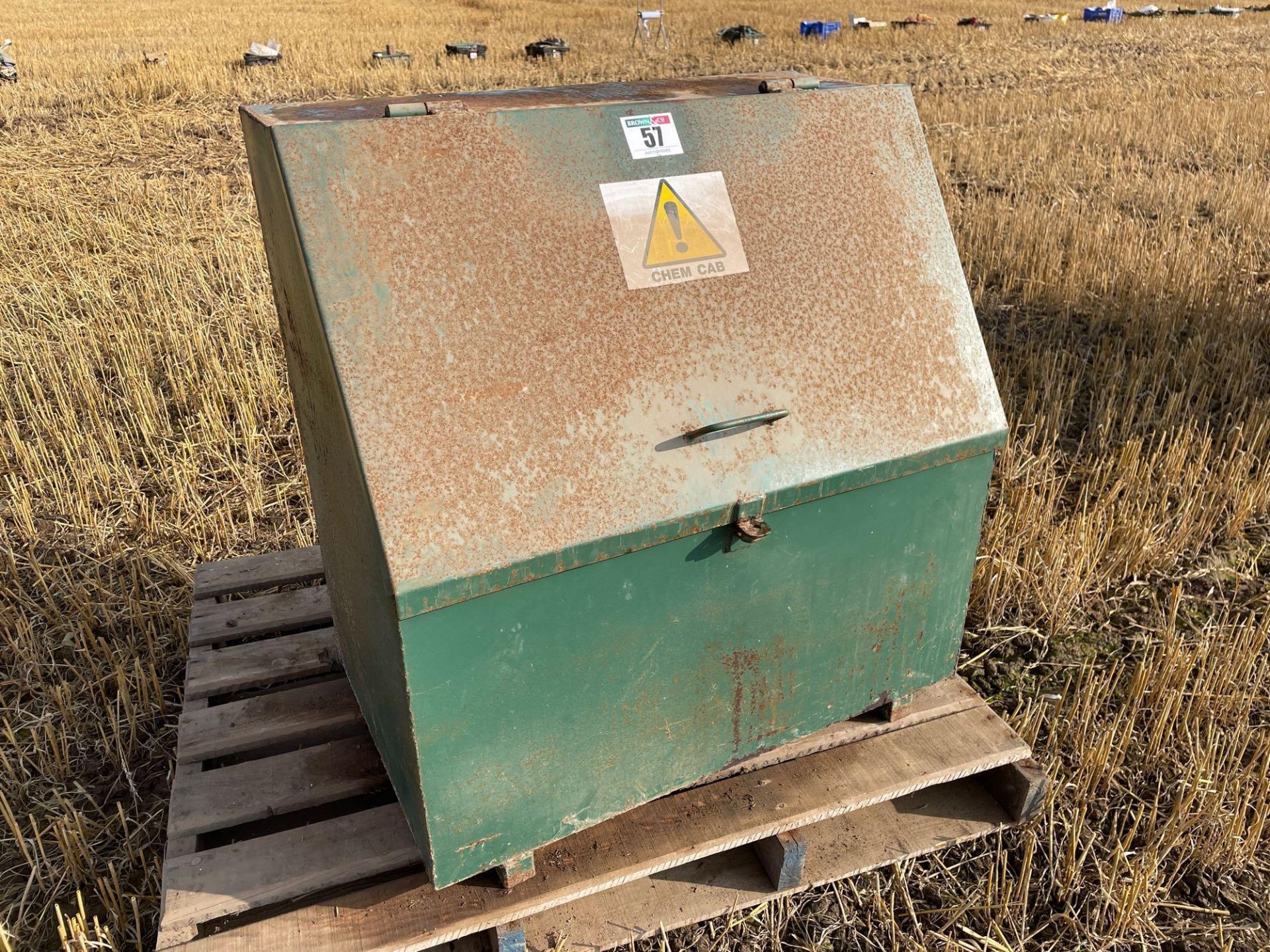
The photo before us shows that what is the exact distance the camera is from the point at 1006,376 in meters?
4.15

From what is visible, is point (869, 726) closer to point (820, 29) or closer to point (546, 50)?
point (546, 50)

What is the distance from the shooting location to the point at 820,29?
15.4m

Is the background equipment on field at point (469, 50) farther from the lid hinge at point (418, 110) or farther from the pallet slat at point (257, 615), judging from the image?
the lid hinge at point (418, 110)

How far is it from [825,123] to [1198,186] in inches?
236

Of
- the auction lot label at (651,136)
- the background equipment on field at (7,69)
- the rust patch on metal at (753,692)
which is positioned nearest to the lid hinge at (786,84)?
the auction lot label at (651,136)

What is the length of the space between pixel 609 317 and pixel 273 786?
1.26 m

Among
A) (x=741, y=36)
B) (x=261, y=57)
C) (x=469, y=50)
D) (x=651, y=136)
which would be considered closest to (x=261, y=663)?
(x=651, y=136)

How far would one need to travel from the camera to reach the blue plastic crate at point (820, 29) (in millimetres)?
15297

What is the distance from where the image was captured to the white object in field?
47.8 feet

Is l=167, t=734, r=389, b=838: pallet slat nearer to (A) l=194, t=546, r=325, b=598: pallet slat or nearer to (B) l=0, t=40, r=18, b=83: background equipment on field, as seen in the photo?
(A) l=194, t=546, r=325, b=598: pallet slat

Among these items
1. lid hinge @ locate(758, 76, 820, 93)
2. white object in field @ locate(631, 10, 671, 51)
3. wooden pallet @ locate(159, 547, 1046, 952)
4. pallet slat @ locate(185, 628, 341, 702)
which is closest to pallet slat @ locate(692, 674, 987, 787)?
wooden pallet @ locate(159, 547, 1046, 952)

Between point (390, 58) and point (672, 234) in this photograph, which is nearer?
point (672, 234)

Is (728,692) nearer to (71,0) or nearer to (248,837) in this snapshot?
(248,837)

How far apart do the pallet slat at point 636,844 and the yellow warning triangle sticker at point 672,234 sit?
3.69 feet
